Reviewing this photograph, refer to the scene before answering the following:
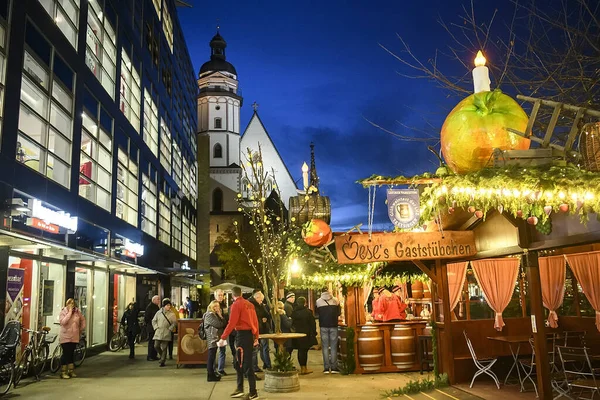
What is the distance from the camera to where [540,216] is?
7.51m

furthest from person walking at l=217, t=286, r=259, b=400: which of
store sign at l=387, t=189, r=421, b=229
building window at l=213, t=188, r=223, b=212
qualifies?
building window at l=213, t=188, r=223, b=212

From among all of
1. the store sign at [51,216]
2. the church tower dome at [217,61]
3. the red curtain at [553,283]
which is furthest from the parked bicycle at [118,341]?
the church tower dome at [217,61]

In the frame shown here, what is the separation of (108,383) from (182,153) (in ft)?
91.7

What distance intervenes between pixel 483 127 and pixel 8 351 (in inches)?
360

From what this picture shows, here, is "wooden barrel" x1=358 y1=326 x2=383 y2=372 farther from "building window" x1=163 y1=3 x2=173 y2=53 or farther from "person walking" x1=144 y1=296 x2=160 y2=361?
"building window" x1=163 y1=3 x2=173 y2=53

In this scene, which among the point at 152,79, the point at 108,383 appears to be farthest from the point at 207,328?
the point at 152,79

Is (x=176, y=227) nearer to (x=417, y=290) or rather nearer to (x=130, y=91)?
(x=130, y=91)

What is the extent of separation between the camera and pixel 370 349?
41.4ft

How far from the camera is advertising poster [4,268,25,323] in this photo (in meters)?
11.8

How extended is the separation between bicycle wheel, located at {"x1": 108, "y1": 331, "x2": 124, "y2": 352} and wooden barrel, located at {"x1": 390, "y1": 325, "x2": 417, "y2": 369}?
10.7 meters

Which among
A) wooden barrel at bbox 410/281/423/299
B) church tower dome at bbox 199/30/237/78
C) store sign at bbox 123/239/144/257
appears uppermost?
church tower dome at bbox 199/30/237/78

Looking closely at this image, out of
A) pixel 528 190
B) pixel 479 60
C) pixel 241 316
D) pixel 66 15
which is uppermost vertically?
pixel 66 15

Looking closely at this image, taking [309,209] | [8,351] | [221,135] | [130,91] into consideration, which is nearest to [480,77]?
[309,209]

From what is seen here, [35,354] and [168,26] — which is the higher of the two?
[168,26]
